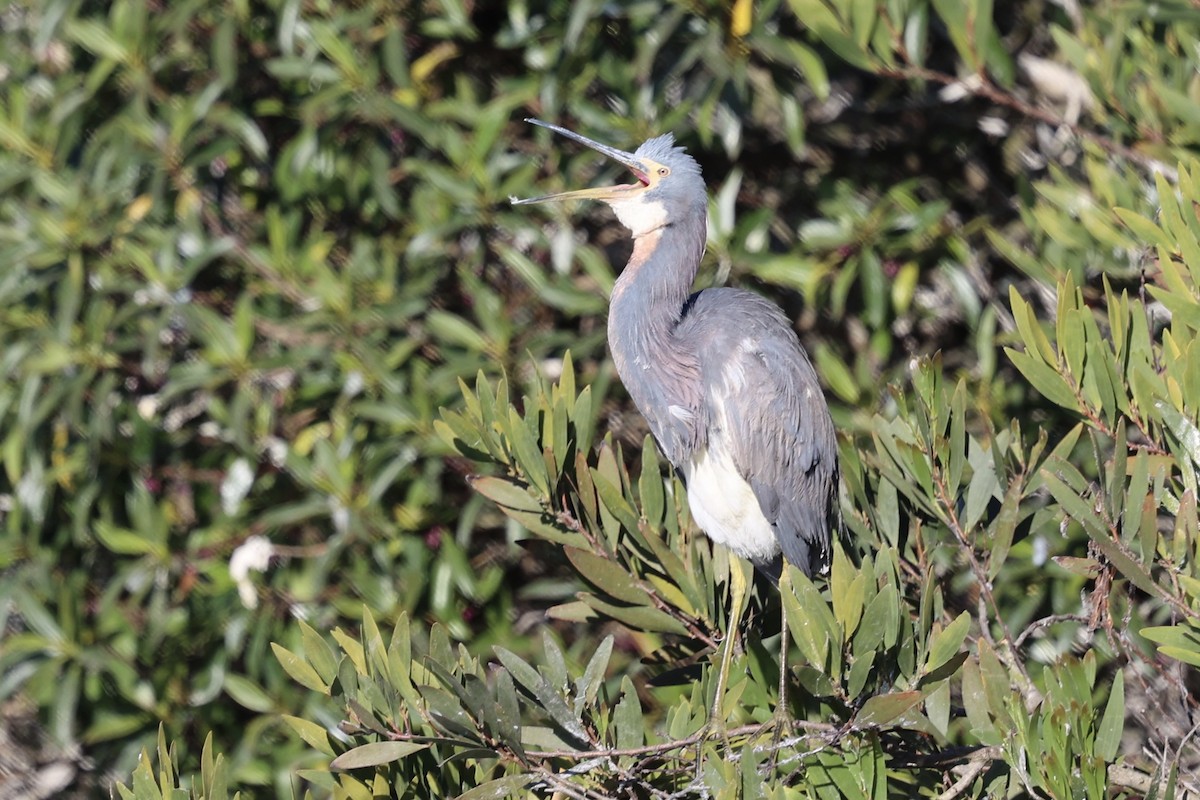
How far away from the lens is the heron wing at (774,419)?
2266mm

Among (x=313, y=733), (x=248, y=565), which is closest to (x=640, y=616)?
(x=313, y=733)

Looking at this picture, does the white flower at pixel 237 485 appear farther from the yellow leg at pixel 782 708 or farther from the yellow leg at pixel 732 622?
the yellow leg at pixel 782 708

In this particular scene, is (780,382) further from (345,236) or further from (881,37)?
(345,236)

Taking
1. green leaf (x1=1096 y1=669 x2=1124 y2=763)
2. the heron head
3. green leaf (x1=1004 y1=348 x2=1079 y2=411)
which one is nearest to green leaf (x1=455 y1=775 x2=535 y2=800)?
green leaf (x1=1096 y1=669 x2=1124 y2=763)

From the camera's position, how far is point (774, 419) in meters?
2.28

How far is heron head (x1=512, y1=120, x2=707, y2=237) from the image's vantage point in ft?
7.87

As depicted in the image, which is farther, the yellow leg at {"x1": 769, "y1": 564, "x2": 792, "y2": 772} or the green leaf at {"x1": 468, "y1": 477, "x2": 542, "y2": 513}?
the green leaf at {"x1": 468, "y1": 477, "x2": 542, "y2": 513}

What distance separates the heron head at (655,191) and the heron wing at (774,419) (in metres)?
0.19

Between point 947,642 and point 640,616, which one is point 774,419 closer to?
point 640,616

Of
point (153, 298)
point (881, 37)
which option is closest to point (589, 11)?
point (881, 37)

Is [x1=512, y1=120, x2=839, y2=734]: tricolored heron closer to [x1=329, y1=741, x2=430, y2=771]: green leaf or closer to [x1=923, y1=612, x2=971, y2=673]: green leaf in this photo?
[x1=923, y1=612, x2=971, y2=673]: green leaf

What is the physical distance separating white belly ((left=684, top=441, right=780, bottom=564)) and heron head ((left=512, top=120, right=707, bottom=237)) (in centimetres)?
44

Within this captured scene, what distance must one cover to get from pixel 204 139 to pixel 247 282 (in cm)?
36

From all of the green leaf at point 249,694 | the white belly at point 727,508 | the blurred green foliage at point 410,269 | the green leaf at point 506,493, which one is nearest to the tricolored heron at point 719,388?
the white belly at point 727,508
